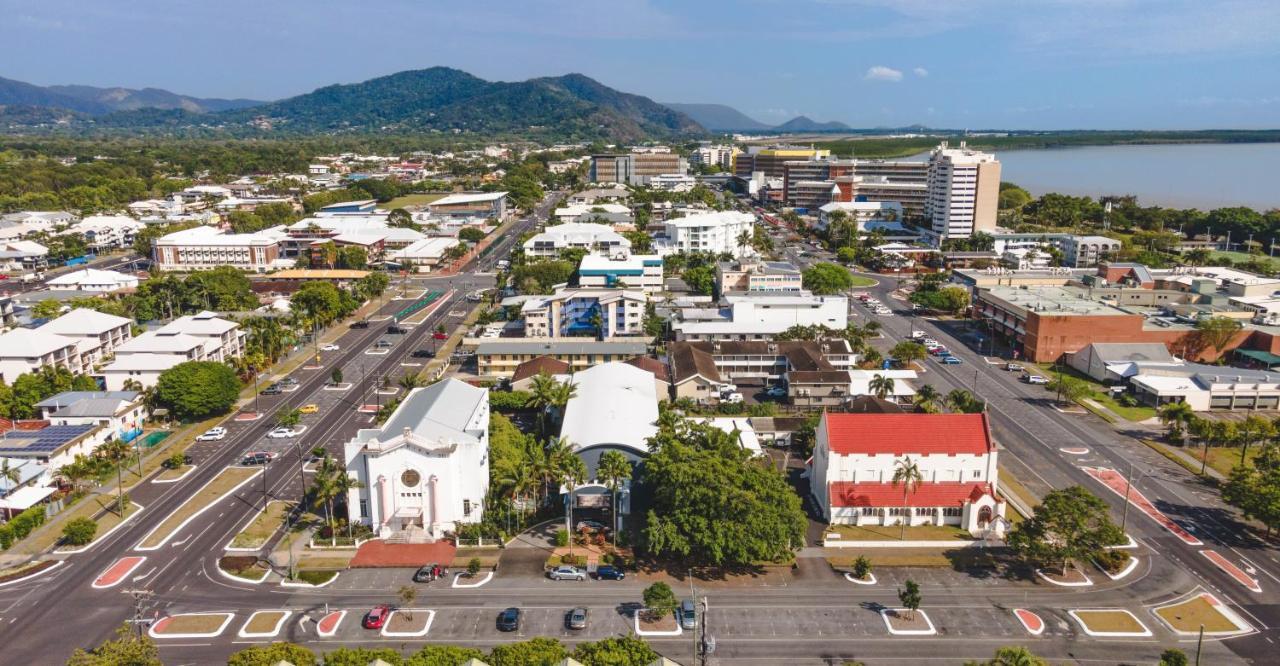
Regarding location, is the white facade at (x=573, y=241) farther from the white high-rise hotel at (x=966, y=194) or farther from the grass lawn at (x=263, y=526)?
the grass lawn at (x=263, y=526)

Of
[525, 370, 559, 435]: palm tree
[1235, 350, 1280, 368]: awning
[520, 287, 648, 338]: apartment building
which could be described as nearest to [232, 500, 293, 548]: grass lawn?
[525, 370, 559, 435]: palm tree

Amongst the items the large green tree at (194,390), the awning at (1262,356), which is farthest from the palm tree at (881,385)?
the large green tree at (194,390)

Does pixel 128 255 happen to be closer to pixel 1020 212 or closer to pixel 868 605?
pixel 868 605

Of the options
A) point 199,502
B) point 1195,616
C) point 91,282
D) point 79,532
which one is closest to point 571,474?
point 199,502

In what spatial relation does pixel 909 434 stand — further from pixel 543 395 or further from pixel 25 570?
pixel 25 570

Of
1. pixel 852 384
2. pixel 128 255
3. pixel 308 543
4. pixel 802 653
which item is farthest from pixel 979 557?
pixel 128 255
